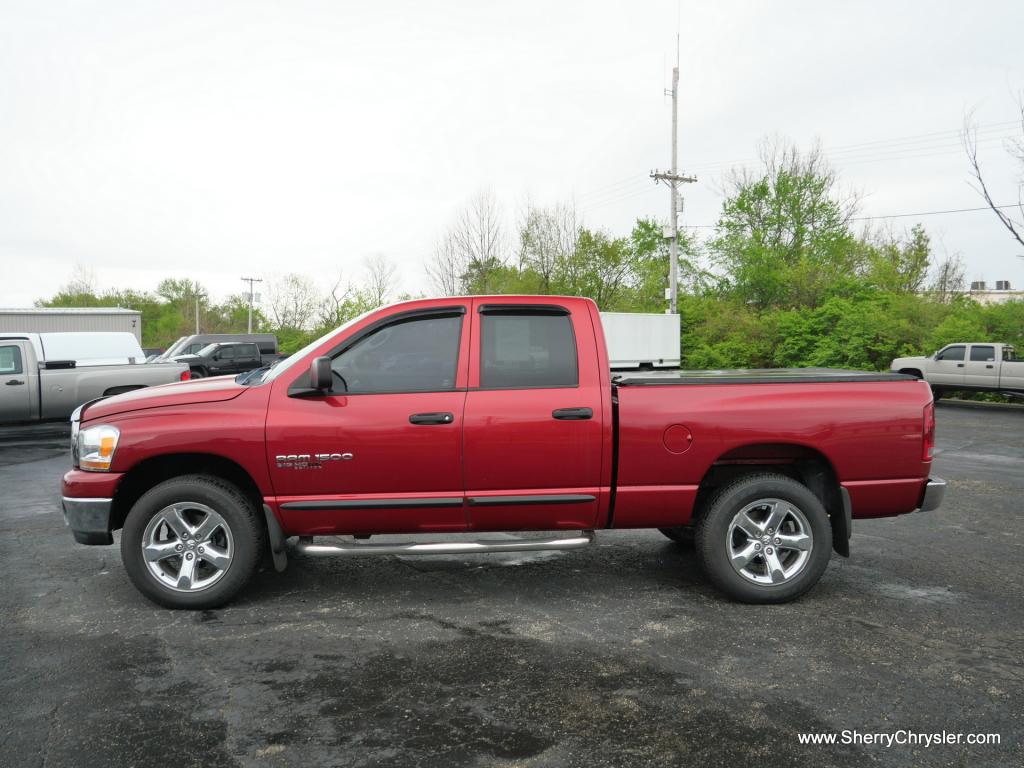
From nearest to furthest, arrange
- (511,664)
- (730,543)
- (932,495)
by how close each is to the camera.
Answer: (511,664) < (730,543) < (932,495)

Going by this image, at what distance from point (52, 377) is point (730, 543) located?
12921mm

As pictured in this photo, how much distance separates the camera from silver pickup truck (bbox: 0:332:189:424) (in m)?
13.5

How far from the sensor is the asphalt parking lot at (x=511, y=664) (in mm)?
3131

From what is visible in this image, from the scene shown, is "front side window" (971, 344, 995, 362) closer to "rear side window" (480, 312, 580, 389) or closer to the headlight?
"rear side window" (480, 312, 580, 389)

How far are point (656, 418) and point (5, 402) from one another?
42.3 feet

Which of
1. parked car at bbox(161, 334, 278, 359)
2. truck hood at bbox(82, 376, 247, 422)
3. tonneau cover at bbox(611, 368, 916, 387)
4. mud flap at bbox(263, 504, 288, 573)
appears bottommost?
mud flap at bbox(263, 504, 288, 573)

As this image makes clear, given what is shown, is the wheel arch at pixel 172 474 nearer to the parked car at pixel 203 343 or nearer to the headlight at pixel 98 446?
the headlight at pixel 98 446

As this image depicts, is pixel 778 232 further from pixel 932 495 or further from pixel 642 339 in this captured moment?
pixel 932 495

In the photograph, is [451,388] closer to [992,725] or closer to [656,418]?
[656,418]

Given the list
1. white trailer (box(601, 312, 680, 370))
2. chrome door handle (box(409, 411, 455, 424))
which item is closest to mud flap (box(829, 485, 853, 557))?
chrome door handle (box(409, 411, 455, 424))

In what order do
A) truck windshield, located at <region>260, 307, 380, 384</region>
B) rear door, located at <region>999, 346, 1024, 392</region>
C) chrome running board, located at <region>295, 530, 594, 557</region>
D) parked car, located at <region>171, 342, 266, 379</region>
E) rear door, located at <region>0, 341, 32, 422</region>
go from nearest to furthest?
chrome running board, located at <region>295, 530, 594, 557</region>
truck windshield, located at <region>260, 307, 380, 384</region>
rear door, located at <region>0, 341, 32, 422</region>
rear door, located at <region>999, 346, 1024, 392</region>
parked car, located at <region>171, 342, 266, 379</region>

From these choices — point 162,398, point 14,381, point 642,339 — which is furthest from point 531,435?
point 642,339

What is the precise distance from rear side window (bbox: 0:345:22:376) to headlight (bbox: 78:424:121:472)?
10.5 m

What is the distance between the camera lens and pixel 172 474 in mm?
5043
